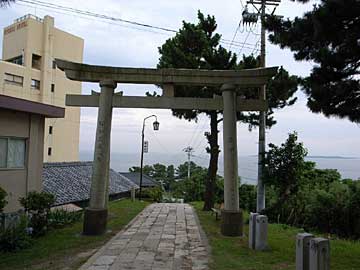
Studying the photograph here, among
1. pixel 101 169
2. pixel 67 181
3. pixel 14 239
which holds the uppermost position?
pixel 101 169

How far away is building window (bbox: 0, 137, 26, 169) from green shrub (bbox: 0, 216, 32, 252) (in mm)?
2061

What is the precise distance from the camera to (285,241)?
9312mm

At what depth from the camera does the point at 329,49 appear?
7.02m

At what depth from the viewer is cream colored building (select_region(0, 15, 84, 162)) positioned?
3572cm

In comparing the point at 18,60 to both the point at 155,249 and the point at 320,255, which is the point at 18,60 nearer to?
the point at 155,249

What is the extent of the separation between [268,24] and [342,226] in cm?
942

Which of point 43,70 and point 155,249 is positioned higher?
point 43,70

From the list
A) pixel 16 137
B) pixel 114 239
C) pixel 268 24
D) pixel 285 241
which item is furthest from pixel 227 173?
pixel 16 137

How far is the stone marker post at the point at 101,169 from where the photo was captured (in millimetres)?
9961

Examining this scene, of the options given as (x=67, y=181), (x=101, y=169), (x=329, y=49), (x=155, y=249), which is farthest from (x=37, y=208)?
(x=329, y=49)

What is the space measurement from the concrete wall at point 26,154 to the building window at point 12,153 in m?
0.11

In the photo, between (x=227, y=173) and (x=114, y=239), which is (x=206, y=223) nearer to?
(x=227, y=173)

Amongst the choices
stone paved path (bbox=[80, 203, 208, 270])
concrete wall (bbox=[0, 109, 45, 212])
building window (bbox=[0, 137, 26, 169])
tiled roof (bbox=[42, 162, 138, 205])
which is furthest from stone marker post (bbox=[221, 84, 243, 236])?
tiled roof (bbox=[42, 162, 138, 205])

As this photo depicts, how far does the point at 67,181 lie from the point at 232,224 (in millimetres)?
9753
